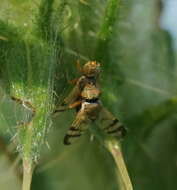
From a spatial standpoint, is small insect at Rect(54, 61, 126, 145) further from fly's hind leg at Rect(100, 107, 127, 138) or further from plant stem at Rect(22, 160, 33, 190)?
plant stem at Rect(22, 160, 33, 190)

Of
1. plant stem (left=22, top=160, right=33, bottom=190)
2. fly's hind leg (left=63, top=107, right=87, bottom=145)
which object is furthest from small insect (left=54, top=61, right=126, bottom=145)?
plant stem (left=22, top=160, right=33, bottom=190)

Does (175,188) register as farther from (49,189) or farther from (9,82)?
(9,82)

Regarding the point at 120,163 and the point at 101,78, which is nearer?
the point at 120,163

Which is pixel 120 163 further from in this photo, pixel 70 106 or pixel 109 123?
pixel 70 106

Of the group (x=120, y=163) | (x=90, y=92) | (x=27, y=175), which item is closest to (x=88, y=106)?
(x=90, y=92)

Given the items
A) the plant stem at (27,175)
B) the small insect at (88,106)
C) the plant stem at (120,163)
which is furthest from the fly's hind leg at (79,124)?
the plant stem at (27,175)
